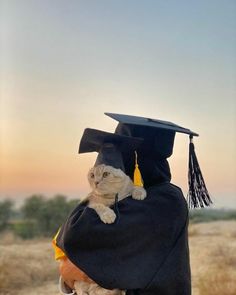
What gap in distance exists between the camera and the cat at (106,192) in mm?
2648

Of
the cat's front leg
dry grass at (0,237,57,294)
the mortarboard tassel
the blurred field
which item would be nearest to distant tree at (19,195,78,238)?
the blurred field

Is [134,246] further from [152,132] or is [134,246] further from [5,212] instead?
[5,212]

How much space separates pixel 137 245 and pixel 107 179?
40cm

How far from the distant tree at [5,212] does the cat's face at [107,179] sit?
2363cm

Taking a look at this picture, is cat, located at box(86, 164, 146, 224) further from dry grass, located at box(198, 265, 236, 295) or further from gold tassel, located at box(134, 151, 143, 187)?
dry grass, located at box(198, 265, 236, 295)

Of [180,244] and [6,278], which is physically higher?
[180,244]

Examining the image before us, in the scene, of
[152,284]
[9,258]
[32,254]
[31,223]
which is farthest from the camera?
[31,223]

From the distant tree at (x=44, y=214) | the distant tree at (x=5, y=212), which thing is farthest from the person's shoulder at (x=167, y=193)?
the distant tree at (x=5, y=212)

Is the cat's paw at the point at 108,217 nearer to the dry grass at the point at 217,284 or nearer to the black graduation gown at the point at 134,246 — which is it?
the black graduation gown at the point at 134,246

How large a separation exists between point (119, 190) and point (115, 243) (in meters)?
0.31

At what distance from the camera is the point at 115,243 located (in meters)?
2.63

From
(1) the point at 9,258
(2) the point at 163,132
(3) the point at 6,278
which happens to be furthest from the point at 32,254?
(2) the point at 163,132

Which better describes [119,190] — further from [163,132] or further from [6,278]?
[6,278]

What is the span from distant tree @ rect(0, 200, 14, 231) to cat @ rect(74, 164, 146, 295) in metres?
23.6
